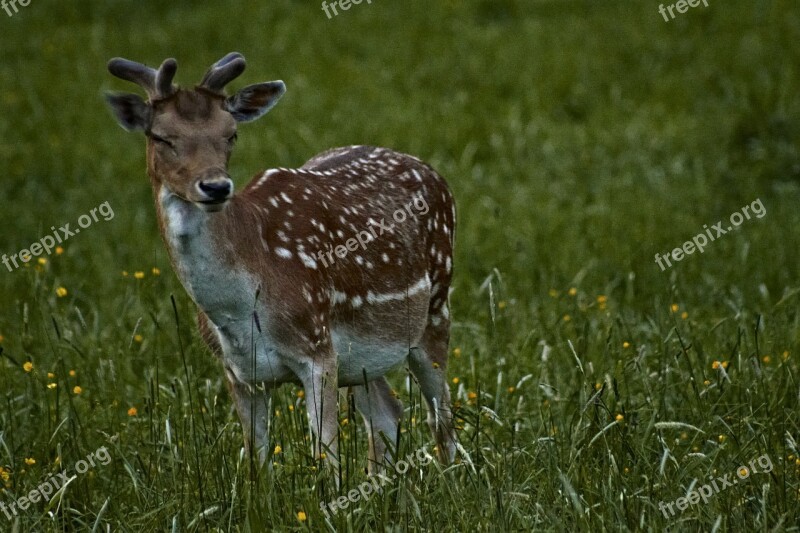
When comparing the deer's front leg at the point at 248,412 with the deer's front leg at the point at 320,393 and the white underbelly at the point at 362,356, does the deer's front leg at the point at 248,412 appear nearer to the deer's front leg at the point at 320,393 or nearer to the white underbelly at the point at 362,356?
the deer's front leg at the point at 320,393

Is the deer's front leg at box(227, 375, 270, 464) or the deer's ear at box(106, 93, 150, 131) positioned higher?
the deer's ear at box(106, 93, 150, 131)

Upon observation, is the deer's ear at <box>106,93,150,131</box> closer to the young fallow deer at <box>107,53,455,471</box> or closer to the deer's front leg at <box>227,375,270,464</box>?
the young fallow deer at <box>107,53,455,471</box>

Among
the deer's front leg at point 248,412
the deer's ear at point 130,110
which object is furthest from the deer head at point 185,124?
the deer's front leg at point 248,412

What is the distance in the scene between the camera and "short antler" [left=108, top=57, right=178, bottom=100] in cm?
516

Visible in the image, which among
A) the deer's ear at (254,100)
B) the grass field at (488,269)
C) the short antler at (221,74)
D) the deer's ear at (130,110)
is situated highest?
the short antler at (221,74)

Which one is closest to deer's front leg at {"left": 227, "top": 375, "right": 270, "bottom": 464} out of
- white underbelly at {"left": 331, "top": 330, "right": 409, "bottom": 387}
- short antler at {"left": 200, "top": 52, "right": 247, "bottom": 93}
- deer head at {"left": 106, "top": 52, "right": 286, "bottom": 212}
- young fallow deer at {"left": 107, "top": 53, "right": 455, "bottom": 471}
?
young fallow deer at {"left": 107, "top": 53, "right": 455, "bottom": 471}

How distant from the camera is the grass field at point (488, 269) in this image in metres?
5.01

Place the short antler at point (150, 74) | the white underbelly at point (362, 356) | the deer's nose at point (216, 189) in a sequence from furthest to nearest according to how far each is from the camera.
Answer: the white underbelly at point (362, 356), the short antler at point (150, 74), the deer's nose at point (216, 189)

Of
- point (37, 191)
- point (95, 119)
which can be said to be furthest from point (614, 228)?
point (95, 119)

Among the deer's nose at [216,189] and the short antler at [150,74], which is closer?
the deer's nose at [216,189]

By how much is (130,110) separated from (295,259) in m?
0.91

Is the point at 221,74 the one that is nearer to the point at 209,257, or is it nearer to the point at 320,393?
the point at 209,257

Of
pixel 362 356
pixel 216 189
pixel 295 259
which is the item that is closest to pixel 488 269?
pixel 362 356

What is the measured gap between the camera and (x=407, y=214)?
250 inches
